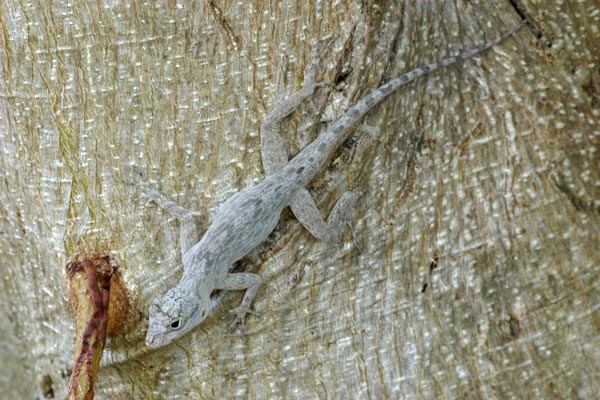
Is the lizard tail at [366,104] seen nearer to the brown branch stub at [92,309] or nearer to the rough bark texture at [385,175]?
the rough bark texture at [385,175]

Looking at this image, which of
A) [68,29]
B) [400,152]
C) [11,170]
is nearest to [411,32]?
[400,152]

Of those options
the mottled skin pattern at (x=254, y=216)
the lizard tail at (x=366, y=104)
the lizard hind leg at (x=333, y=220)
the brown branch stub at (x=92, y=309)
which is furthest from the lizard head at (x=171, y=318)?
the lizard tail at (x=366, y=104)

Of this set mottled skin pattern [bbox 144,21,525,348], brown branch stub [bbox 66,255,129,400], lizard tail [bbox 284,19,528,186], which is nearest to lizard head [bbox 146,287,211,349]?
mottled skin pattern [bbox 144,21,525,348]

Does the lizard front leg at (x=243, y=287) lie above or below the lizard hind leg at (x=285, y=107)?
below

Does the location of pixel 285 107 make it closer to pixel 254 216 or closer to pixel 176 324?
pixel 254 216

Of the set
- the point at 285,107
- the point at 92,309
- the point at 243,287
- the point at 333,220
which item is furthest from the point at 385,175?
the point at 92,309
